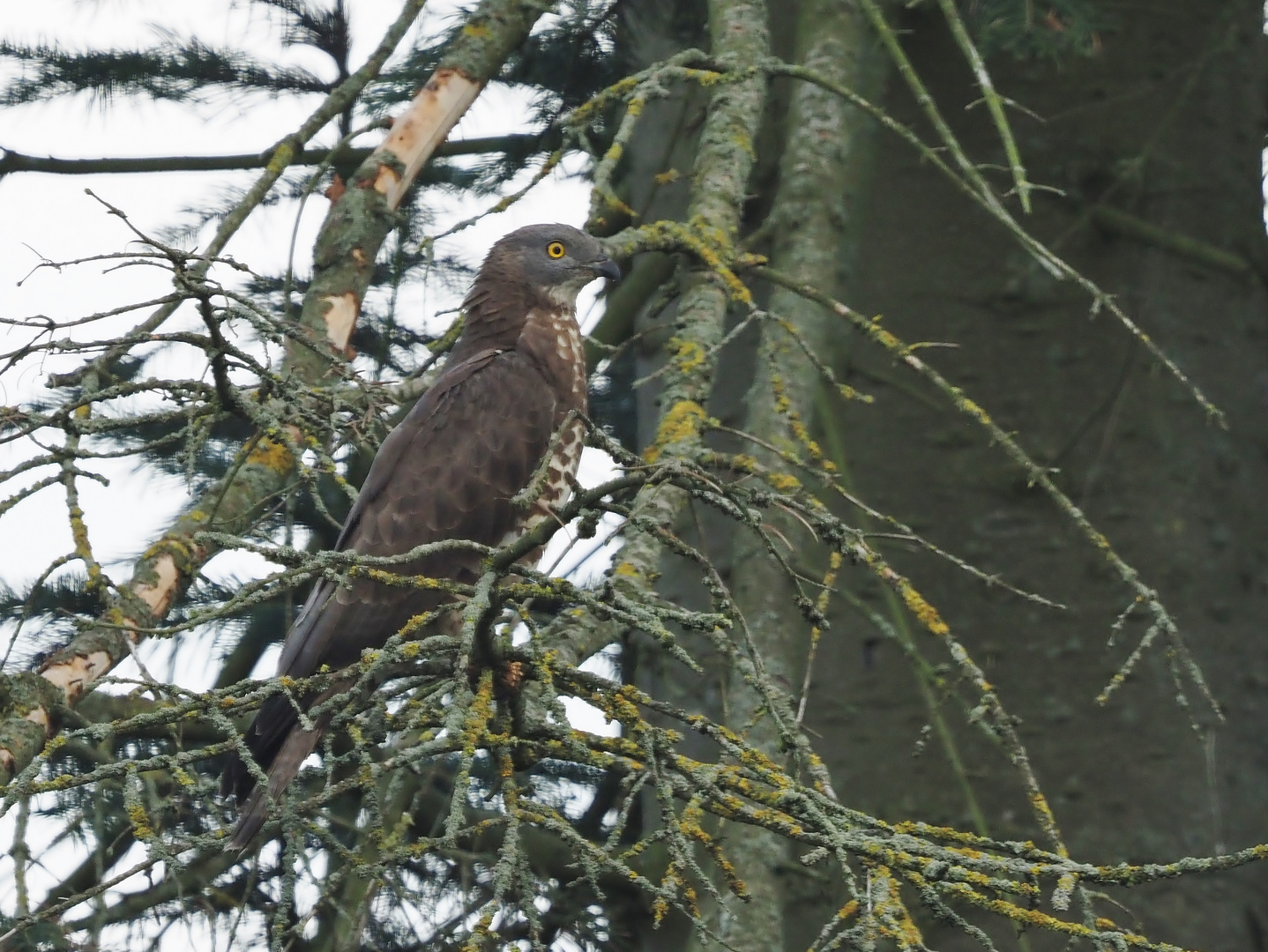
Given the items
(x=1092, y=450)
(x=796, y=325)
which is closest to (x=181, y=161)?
(x=796, y=325)

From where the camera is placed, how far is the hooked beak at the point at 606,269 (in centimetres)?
407

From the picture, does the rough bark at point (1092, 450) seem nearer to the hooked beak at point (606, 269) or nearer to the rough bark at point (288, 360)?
the hooked beak at point (606, 269)

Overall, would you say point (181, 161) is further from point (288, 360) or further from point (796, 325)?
point (796, 325)

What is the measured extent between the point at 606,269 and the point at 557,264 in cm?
15

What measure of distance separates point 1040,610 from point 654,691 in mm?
1140

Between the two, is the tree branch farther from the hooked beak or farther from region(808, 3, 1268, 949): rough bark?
region(808, 3, 1268, 949): rough bark

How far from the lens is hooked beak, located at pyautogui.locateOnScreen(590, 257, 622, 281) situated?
407 cm

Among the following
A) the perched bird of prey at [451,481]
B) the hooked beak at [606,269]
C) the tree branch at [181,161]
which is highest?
the tree branch at [181,161]

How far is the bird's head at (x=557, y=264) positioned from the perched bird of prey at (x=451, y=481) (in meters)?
0.01

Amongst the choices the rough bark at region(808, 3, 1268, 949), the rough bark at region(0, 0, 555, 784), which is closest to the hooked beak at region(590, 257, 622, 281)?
the rough bark at region(0, 0, 555, 784)

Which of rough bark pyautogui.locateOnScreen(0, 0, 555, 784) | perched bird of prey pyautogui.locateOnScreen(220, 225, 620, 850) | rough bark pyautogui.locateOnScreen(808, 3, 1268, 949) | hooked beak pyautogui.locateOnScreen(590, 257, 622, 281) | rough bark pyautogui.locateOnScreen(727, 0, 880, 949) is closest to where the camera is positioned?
rough bark pyautogui.locateOnScreen(0, 0, 555, 784)

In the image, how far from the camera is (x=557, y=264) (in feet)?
13.5

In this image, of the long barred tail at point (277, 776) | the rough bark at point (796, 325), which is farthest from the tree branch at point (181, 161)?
the long barred tail at point (277, 776)

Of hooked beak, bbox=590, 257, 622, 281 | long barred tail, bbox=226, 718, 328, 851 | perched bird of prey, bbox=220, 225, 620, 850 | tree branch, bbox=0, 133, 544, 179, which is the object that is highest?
tree branch, bbox=0, 133, 544, 179
